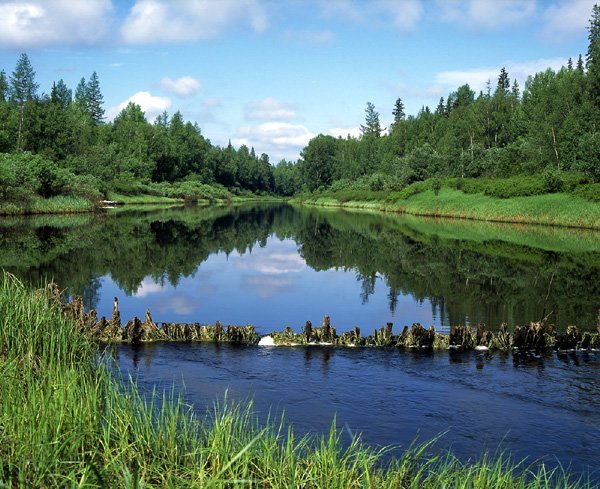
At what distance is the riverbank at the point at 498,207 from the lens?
5962 cm

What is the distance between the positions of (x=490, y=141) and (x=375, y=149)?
62.5 meters

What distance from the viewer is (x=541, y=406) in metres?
13.3

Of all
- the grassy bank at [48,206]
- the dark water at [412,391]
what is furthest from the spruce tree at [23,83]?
the dark water at [412,391]

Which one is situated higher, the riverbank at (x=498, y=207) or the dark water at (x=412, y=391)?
the riverbank at (x=498, y=207)

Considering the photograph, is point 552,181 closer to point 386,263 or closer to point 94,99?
point 386,263

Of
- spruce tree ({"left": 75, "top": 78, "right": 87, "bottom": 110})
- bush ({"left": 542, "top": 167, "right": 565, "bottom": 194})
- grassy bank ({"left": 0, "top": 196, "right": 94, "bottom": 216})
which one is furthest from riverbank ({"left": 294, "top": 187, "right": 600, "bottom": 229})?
spruce tree ({"left": 75, "top": 78, "right": 87, "bottom": 110})

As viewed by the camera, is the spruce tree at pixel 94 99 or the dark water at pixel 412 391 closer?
the dark water at pixel 412 391

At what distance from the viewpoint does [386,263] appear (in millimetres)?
37281

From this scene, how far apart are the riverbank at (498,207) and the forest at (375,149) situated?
1.24 metres

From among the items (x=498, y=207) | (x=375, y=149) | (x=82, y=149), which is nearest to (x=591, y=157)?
(x=498, y=207)

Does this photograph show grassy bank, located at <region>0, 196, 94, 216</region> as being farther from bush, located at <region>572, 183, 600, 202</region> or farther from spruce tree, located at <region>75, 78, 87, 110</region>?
spruce tree, located at <region>75, 78, 87, 110</region>

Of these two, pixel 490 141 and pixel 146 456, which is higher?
pixel 490 141

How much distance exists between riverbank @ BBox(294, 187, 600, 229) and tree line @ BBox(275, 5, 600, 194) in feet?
14.6

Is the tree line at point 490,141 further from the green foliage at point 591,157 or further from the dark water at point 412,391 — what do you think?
the dark water at point 412,391
